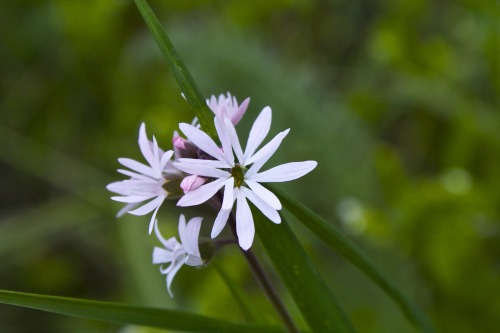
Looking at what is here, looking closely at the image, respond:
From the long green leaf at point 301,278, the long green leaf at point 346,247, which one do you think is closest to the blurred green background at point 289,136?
the long green leaf at point 346,247

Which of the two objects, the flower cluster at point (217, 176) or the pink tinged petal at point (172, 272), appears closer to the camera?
the flower cluster at point (217, 176)

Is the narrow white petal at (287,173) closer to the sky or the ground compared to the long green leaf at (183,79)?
closer to the ground

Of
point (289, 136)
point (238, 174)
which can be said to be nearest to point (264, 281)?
point (238, 174)

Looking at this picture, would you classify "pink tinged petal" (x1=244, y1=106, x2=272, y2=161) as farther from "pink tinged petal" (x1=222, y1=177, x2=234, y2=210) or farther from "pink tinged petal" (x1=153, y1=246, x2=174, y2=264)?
"pink tinged petal" (x1=153, y1=246, x2=174, y2=264)

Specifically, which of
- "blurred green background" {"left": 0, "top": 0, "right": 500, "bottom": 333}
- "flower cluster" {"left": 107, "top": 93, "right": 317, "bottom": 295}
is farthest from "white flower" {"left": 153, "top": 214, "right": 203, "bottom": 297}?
"blurred green background" {"left": 0, "top": 0, "right": 500, "bottom": 333}

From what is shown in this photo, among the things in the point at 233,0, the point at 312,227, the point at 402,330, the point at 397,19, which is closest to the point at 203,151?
the point at 312,227

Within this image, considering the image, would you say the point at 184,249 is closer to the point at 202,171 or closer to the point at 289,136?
the point at 202,171

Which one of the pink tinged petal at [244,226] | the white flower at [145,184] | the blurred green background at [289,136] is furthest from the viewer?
the blurred green background at [289,136]

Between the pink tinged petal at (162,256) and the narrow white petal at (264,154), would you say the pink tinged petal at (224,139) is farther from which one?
the pink tinged petal at (162,256)
